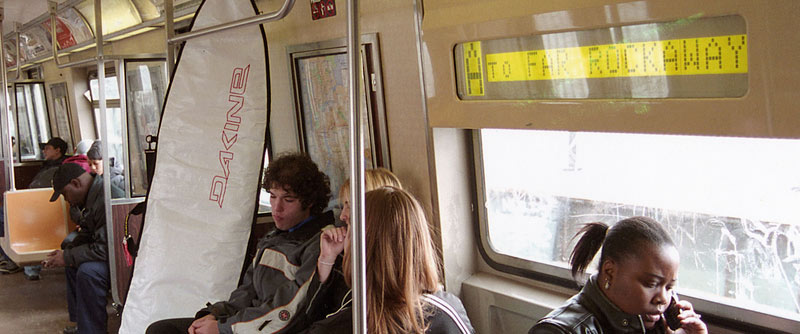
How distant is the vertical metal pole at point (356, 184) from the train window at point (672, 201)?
112 centimetres

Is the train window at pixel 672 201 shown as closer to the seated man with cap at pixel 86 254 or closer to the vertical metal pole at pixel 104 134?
the vertical metal pole at pixel 104 134

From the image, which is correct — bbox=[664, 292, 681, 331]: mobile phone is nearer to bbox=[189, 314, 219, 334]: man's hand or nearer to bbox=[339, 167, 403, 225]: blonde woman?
bbox=[339, 167, 403, 225]: blonde woman

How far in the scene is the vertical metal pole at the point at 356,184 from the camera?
4.46 ft

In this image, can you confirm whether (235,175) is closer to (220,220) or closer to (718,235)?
(220,220)

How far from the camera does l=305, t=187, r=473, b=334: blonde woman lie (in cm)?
202

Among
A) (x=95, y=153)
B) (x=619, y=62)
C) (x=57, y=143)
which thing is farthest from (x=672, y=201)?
(x=57, y=143)

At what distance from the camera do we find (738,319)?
1.93 metres

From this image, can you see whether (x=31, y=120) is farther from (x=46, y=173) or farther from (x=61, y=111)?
(x=46, y=173)

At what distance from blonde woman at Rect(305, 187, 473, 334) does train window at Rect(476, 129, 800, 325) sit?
56 cm

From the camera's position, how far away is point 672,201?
6.82ft

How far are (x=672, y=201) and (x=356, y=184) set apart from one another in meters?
1.16

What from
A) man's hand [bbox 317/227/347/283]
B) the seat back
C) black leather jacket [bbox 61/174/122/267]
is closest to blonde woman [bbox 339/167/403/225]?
man's hand [bbox 317/227/347/283]

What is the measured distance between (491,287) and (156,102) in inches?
123

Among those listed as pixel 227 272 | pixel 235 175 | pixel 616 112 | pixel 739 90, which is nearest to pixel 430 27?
pixel 616 112
